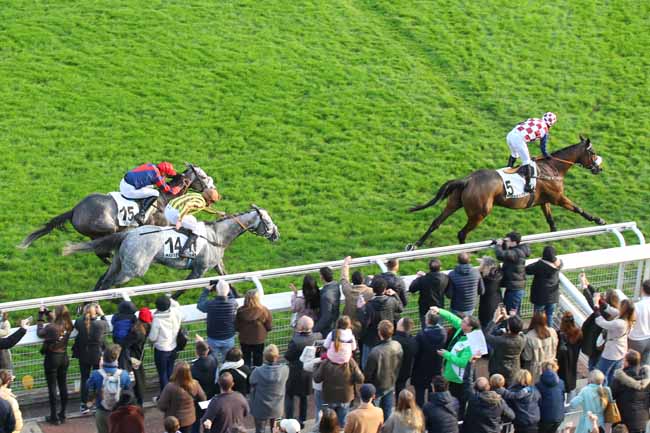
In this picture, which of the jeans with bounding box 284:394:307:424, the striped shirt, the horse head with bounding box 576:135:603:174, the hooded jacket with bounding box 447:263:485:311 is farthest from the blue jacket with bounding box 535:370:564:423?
the horse head with bounding box 576:135:603:174

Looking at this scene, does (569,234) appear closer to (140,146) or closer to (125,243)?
(125,243)

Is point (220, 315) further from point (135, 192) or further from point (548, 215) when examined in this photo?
point (548, 215)

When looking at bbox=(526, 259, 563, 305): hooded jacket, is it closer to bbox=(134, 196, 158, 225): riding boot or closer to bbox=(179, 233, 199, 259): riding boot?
bbox=(179, 233, 199, 259): riding boot

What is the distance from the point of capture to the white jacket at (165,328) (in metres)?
9.45

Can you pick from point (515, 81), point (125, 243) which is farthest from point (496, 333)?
point (515, 81)

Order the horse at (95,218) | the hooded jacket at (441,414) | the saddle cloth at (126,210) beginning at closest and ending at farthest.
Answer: the hooded jacket at (441,414) → the horse at (95,218) → the saddle cloth at (126,210)

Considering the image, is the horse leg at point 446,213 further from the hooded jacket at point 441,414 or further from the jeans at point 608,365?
the hooded jacket at point 441,414

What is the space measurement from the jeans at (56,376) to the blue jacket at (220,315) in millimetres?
1230

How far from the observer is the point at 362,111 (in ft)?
55.4

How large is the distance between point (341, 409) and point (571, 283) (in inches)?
122

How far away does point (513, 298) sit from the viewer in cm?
1056

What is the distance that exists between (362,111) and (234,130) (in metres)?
2.04

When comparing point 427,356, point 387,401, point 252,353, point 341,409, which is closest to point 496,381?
point 427,356

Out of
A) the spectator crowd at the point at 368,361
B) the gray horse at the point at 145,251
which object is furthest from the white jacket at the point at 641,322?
the gray horse at the point at 145,251
